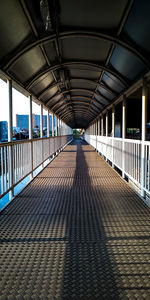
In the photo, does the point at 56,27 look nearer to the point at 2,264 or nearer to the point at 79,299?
the point at 2,264

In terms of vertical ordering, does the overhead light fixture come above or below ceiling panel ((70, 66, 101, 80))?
below

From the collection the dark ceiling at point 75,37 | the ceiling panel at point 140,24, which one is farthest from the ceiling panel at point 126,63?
the ceiling panel at point 140,24

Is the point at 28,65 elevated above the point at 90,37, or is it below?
below

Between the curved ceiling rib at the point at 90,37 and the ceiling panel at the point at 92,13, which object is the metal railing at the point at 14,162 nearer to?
the curved ceiling rib at the point at 90,37

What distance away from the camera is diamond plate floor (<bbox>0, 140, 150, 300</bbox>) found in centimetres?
155

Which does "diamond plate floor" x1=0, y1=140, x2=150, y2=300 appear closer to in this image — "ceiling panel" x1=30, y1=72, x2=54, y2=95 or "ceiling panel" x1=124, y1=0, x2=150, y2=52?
"ceiling panel" x1=124, y1=0, x2=150, y2=52

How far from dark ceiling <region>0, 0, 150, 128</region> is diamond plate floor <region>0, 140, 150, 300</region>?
2300 millimetres

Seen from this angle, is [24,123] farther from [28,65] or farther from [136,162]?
[136,162]

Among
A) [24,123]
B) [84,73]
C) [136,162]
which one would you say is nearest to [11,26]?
[84,73]

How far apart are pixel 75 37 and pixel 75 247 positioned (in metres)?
3.29

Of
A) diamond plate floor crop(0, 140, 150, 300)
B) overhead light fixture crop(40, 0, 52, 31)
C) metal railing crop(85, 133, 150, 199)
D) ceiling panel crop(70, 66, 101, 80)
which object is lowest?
diamond plate floor crop(0, 140, 150, 300)

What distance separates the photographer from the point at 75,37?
3.49 m

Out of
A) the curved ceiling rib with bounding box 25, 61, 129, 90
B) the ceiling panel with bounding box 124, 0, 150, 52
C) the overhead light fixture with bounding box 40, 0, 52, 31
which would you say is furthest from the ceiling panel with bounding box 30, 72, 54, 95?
the ceiling panel with bounding box 124, 0, 150, 52

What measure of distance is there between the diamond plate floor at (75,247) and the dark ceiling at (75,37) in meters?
2.30
